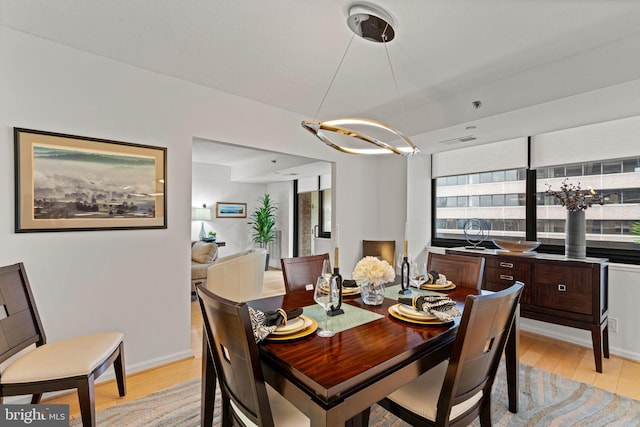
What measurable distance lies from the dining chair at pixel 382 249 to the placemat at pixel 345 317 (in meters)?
2.58

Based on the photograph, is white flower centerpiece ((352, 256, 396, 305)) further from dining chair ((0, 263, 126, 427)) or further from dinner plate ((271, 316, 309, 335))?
dining chair ((0, 263, 126, 427))

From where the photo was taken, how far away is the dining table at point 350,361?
998 mm

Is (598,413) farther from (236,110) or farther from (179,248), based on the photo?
(236,110)

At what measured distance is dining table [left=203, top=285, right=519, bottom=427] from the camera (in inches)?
39.3

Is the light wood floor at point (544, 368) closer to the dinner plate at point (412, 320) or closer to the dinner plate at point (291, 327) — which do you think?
the dinner plate at point (291, 327)

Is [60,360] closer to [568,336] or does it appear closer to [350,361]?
[350,361]

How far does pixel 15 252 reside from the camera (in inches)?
79.4

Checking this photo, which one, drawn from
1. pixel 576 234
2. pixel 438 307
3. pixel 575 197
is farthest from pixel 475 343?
pixel 575 197

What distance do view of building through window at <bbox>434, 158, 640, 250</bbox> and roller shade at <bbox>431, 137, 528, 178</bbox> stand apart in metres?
0.11

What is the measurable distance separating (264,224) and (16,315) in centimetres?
539

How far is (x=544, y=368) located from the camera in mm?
2562

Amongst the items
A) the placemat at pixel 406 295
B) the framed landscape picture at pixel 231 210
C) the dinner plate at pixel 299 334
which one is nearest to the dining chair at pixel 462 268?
the placemat at pixel 406 295

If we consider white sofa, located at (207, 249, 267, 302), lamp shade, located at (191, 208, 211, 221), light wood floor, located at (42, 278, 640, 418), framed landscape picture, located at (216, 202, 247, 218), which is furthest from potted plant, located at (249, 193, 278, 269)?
light wood floor, located at (42, 278, 640, 418)

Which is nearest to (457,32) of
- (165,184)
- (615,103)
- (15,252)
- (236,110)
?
(615,103)
